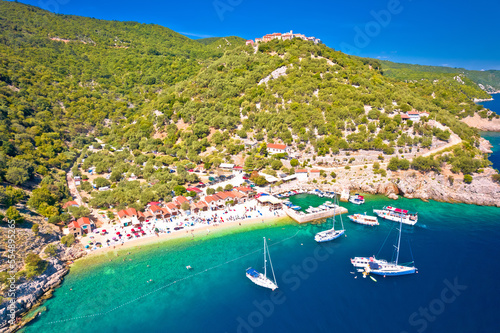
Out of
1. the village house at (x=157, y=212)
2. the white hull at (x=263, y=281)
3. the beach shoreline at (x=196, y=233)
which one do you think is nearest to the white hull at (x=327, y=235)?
the beach shoreline at (x=196, y=233)

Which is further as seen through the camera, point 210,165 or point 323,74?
point 323,74

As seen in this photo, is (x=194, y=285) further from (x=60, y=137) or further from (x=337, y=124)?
(x=60, y=137)

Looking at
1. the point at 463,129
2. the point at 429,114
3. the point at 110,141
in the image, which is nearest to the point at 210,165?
the point at 110,141

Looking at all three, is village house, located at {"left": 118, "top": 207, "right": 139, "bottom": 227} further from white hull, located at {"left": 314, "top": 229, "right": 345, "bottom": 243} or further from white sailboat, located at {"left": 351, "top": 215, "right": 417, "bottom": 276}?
white sailboat, located at {"left": 351, "top": 215, "right": 417, "bottom": 276}

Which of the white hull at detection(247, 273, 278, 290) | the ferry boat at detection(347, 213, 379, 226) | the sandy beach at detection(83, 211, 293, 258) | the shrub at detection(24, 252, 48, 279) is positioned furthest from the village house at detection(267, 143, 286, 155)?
the shrub at detection(24, 252, 48, 279)

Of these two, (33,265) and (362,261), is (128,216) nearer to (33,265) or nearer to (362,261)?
(33,265)

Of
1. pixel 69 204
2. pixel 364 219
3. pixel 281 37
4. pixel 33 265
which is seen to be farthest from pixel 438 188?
pixel 281 37
